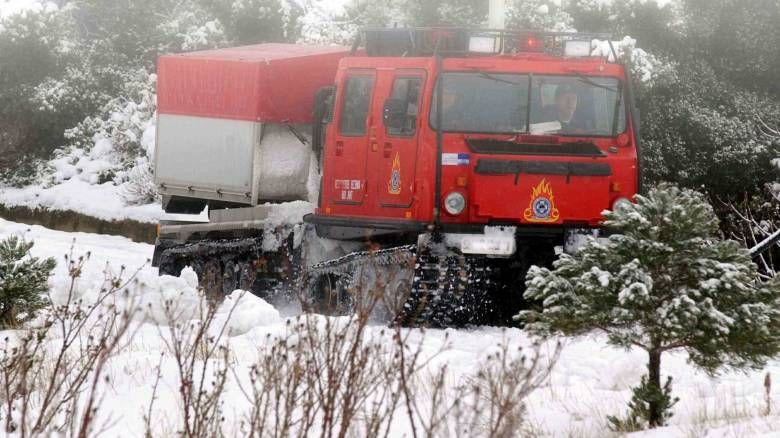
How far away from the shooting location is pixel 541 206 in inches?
470

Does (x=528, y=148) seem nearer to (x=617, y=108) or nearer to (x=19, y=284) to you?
(x=617, y=108)

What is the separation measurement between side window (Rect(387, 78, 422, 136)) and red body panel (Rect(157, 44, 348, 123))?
1804 mm

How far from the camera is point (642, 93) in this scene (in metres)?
20.9

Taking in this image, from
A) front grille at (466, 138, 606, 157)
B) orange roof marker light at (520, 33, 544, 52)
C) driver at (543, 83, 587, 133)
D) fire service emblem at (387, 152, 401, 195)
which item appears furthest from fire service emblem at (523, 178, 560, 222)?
orange roof marker light at (520, 33, 544, 52)

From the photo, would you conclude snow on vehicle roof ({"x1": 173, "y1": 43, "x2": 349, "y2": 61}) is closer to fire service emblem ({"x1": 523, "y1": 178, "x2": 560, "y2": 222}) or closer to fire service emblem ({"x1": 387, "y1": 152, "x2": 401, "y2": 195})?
fire service emblem ({"x1": 387, "y1": 152, "x2": 401, "y2": 195})

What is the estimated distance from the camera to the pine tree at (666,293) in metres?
6.82

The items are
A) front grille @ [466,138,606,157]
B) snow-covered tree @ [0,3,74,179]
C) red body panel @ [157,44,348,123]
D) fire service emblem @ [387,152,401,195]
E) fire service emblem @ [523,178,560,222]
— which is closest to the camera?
fire service emblem @ [523,178,560,222]

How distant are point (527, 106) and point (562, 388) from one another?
14.4 feet

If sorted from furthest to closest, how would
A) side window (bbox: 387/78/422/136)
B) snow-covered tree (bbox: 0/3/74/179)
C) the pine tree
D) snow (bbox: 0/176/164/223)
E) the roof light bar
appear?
1. snow-covered tree (bbox: 0/3/74/179)
2. snow (bbox: 0/176/164/223)
3. the roof light bar
4. side window (bbox: 387/78/422/136)
5. the pine tree

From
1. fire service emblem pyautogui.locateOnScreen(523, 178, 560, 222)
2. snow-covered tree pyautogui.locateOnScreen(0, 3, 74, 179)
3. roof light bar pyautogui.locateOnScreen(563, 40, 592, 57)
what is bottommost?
fire service emblem pyautogui.locateOnScreen(523, 178, 560, 222)

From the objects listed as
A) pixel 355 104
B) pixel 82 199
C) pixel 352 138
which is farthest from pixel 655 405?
pixel 82 199

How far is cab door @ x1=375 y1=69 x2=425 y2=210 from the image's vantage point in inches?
483

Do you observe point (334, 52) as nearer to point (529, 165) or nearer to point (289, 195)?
point (289, 195)

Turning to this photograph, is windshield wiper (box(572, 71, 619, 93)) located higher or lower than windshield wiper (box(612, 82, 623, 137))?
higher
